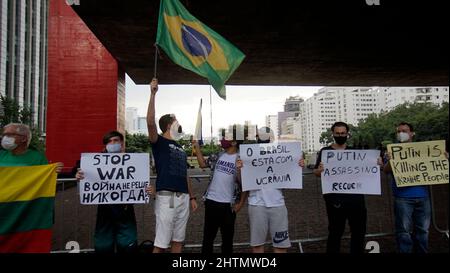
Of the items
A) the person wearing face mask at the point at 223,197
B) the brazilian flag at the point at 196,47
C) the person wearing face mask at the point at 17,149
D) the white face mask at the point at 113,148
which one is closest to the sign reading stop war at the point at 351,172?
the person wearing face mask at the point at 223,197

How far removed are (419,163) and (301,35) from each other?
11.3 meters

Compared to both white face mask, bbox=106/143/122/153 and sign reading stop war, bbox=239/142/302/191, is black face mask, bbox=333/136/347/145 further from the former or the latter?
white face mask, bbox=106/143/122/153

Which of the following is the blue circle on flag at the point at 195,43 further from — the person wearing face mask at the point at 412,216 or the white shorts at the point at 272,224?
the person wearing face mask at the point at 412,216

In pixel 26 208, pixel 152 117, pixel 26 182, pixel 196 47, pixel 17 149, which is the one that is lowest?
pixel 26 208

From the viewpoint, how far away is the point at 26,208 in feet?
14.4

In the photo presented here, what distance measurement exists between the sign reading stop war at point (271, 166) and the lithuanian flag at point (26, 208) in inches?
96.5

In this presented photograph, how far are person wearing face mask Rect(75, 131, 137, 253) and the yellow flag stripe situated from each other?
2.41 ft

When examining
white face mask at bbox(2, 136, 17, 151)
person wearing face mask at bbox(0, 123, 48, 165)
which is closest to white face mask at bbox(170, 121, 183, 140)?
person wearing face mask at bbox(0, 123, 48, 165)

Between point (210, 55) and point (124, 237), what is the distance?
8.43 ft

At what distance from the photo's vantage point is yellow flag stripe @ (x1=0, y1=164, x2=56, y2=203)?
170 inches

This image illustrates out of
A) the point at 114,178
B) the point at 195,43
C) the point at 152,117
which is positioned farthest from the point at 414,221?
the point at 114,178

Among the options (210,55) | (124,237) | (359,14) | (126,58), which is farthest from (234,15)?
(124,237)

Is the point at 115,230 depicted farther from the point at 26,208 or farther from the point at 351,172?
the point at 351,172

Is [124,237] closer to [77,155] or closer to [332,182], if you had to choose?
[332,182]
